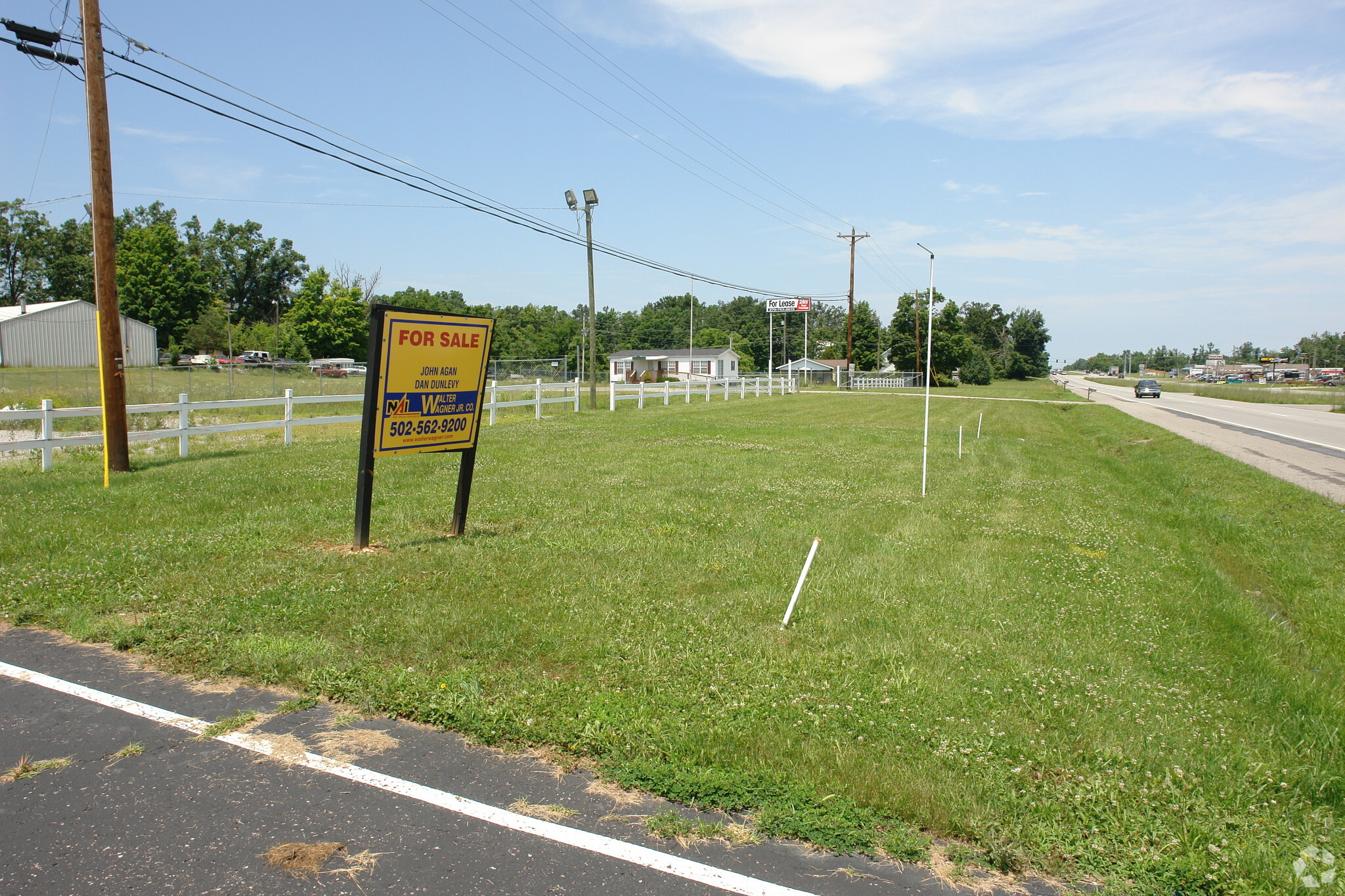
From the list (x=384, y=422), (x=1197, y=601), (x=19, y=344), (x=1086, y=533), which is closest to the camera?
(x=1197, y=601)

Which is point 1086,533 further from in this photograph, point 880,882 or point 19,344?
point 19,344

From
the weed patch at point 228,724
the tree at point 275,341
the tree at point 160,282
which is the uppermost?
the tree at point 160,282

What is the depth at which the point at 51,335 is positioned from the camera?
185 feet

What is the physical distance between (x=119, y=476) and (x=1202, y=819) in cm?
1392

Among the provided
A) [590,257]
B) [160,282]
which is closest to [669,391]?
[590,257]

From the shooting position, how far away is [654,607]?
21.9 ft

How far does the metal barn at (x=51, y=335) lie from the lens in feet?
176

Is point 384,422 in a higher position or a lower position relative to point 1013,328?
lower

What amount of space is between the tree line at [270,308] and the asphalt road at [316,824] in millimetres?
56405

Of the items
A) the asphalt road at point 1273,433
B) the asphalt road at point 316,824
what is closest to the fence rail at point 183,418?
the asphalt road at point 316,824

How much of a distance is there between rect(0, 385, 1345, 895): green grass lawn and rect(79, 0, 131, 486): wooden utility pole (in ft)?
3.44

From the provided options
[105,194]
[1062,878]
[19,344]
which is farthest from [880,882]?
[19,344]

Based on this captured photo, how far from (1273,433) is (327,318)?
243ft

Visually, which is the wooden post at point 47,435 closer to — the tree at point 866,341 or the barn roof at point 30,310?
the barn roof at point 30,310
